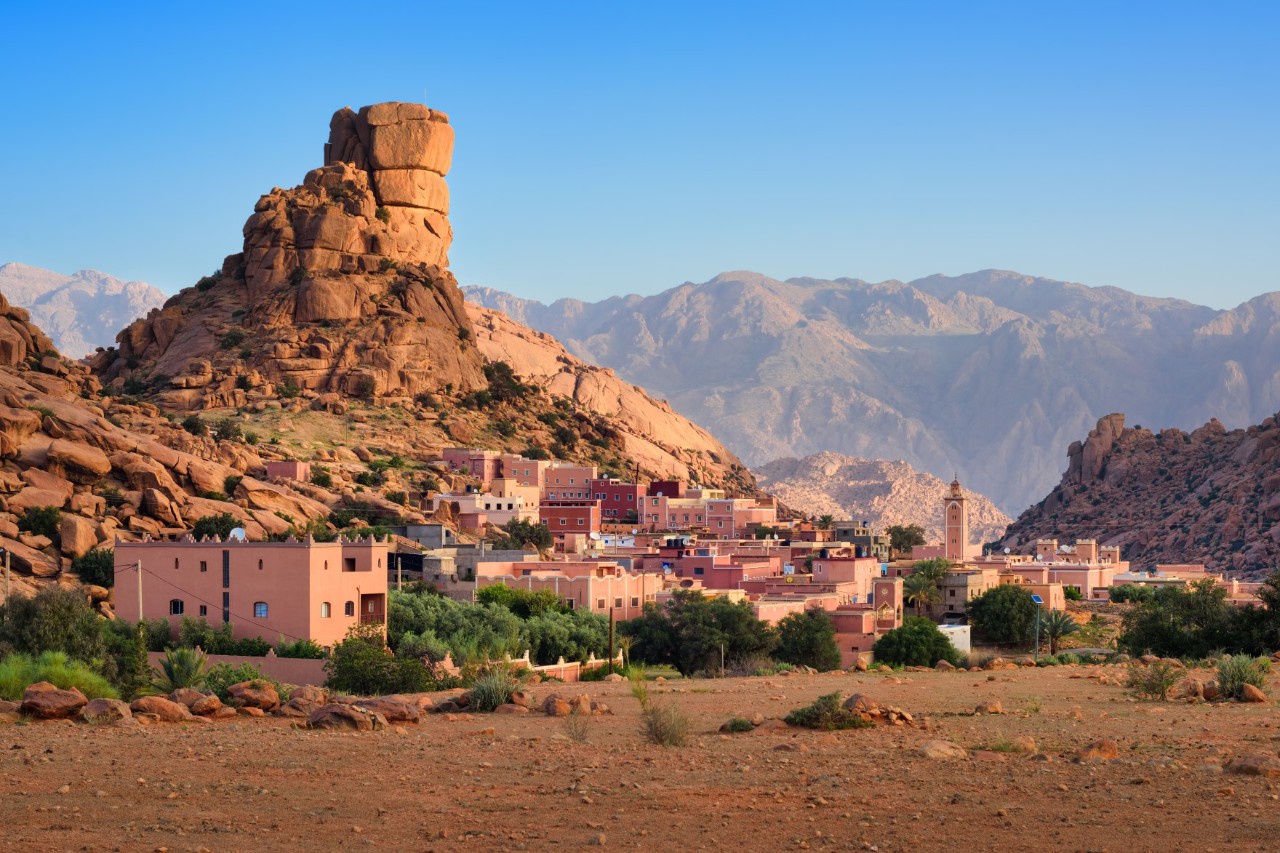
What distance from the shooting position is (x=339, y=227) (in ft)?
384

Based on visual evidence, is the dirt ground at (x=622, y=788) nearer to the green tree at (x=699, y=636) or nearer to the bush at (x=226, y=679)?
the bush at (x=226, y=679)

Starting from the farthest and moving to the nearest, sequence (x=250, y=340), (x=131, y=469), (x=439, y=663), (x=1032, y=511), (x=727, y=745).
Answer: (x=1032, y=511) → (x=250, y=340) → (x=131, y=469) → (x=439, y=663) → (x=727, y=745)

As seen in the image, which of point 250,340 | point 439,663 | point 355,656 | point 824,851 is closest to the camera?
point 824,851

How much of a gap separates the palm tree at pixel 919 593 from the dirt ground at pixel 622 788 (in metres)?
50.7

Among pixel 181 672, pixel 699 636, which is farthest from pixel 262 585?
pixel 181 672

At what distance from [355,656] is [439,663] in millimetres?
5522

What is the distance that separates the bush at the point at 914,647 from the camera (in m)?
53.4

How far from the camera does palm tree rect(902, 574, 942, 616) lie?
7462 cm

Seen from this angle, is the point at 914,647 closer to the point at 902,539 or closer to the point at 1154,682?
the point at 1154,682

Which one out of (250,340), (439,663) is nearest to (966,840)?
(439,663)

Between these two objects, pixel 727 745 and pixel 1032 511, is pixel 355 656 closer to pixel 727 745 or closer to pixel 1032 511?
pixel 727 745

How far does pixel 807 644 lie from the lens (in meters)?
52.3

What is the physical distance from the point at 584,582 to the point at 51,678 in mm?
31808

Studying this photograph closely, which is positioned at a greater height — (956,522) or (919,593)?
(956,522)
